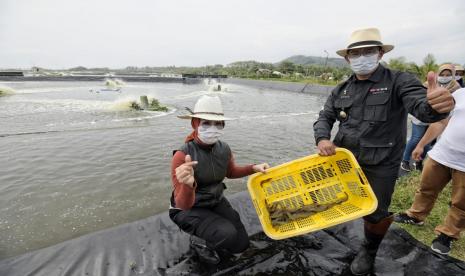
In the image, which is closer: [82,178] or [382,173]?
[382,173]

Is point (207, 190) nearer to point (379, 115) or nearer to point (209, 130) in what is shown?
point (209, 130)

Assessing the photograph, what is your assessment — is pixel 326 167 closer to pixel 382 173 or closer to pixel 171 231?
pixel 382 173

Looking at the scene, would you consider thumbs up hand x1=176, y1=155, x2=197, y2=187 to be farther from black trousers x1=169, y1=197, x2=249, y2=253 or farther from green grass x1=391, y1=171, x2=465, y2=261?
green grass x1=391, y1=171, x2=465, y2=261

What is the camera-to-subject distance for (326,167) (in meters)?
3.00

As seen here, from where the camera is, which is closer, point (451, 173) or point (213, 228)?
point (213, 228)

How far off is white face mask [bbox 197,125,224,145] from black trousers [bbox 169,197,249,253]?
28.7 inches

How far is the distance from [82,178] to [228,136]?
5217 mm

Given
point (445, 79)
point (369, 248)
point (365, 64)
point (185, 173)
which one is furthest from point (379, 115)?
point (445, 79)

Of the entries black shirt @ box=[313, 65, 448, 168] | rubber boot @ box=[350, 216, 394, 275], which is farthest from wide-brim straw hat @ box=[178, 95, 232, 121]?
rubber boot @ box=[350, 216, 394, 275]

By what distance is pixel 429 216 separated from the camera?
11.7 feet

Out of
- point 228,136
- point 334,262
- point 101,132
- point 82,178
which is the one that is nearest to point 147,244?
point 334,262

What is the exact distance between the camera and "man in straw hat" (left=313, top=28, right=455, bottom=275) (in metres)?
2.34

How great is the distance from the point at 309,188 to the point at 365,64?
4.84 ft

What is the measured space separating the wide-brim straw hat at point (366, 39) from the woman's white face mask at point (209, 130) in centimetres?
148
